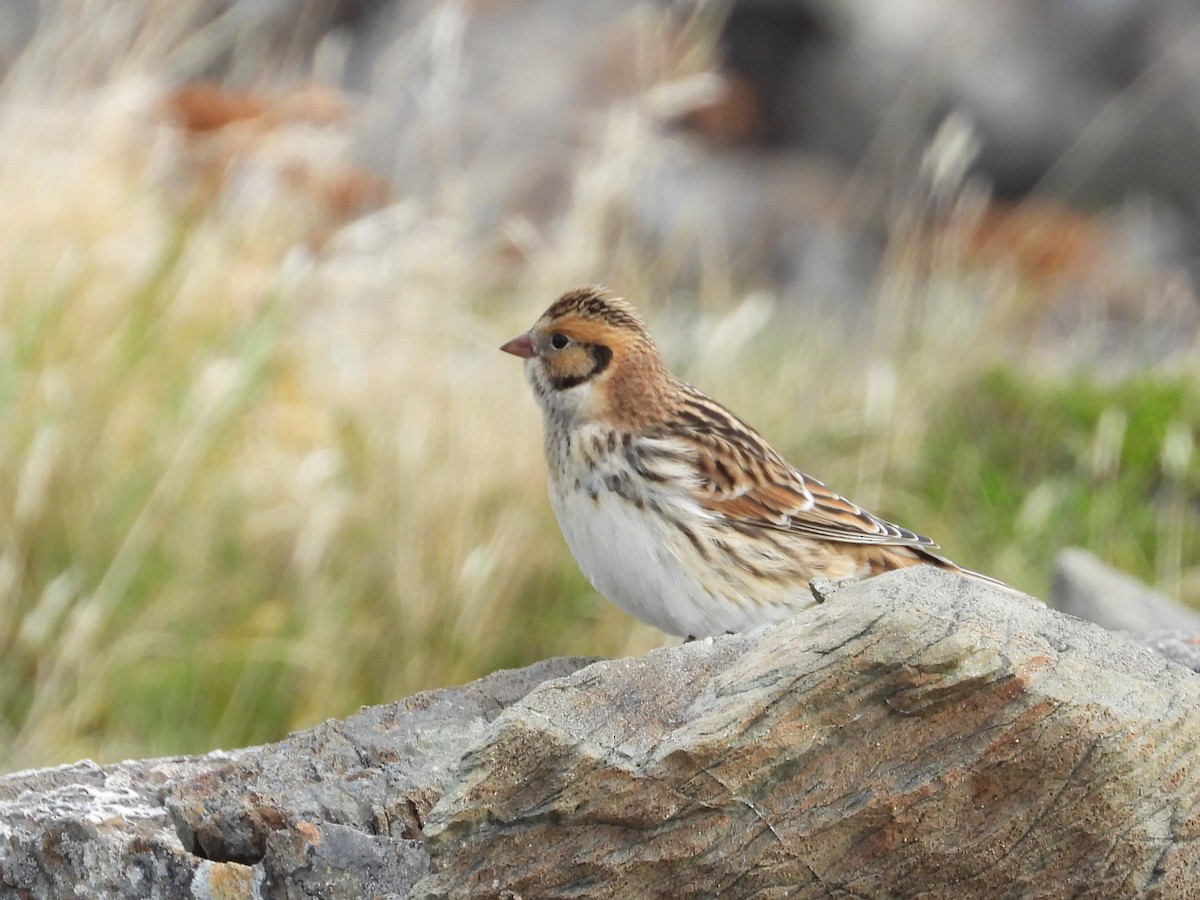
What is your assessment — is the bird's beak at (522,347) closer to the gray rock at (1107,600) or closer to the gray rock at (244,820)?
the gray rock at (244,820)

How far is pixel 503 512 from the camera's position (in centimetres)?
676

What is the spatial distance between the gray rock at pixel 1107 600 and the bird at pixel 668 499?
0.66 meters

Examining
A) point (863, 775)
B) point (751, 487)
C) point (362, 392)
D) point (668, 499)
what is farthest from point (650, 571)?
point (362, 392)

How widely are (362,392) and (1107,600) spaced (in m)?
3.40

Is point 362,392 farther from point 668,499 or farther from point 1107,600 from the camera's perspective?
point 1107,600

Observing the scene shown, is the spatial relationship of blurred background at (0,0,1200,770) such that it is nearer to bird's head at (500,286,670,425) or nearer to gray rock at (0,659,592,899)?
bird's head at (500,286,670,425)

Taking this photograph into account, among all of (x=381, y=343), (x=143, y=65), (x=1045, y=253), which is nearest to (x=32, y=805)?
(x=381, y=343)

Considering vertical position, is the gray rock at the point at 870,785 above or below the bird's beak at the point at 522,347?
below

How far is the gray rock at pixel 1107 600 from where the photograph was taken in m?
5.20

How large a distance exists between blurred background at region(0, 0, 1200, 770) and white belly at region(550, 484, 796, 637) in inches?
66.2

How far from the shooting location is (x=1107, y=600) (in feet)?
17.4

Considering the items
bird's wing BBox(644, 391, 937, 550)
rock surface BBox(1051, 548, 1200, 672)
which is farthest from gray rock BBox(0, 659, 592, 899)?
rock surface BBox(1051, 548, 1200, 672)

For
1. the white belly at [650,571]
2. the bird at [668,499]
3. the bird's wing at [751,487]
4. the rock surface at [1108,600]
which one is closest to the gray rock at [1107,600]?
the rock surface at [1108,600]

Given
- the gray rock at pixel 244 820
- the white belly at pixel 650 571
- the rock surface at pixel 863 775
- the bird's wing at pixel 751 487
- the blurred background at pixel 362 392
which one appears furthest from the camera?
the blurred background at pixel 362 392
